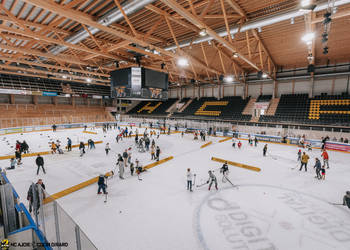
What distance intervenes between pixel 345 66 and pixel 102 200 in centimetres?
3474

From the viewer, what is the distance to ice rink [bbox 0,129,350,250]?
576 centimetres

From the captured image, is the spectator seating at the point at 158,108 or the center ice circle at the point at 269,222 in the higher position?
the spectator seating at the point at 158,108

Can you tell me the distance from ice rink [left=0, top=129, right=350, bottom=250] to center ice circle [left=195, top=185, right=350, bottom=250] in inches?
1.4

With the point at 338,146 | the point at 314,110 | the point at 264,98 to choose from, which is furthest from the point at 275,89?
the point at 338,146

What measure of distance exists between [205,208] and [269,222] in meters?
2.61

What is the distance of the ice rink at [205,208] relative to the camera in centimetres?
Answer: 576

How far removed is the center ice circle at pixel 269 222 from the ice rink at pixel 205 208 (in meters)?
0.04

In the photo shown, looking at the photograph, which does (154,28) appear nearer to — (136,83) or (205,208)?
(136,83)

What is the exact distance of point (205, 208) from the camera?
297 inches

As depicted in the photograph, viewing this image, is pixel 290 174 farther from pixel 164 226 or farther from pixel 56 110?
pixel 56 110

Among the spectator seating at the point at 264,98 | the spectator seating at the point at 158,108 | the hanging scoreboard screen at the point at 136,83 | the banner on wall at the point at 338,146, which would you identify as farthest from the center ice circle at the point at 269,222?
the spectator seating at the point at 158,108

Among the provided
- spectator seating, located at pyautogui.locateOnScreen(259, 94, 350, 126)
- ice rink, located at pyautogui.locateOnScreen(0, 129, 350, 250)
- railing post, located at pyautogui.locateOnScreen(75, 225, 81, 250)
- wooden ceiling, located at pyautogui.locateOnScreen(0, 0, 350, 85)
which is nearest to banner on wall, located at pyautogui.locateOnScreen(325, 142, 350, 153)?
spectator seating, located at pyautogui.locateOnScreen(259, 94, 350, 126)

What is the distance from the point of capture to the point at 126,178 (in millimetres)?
10664

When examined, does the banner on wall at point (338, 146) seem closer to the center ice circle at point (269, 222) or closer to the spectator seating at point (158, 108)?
the center ice circle at point (269, 222)
